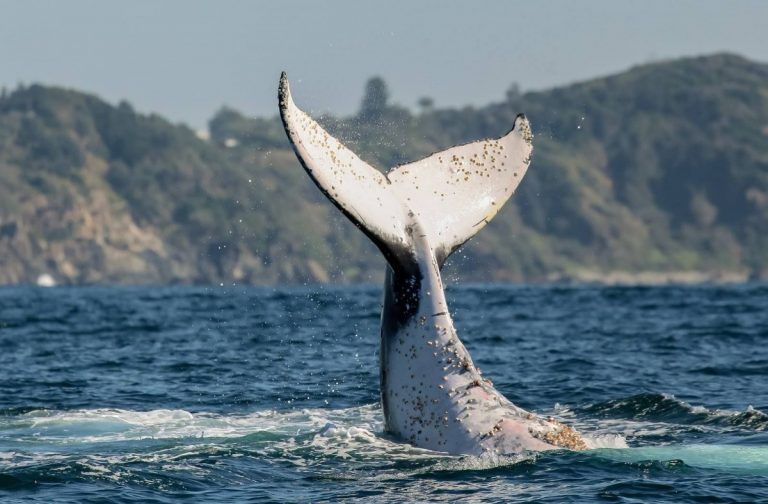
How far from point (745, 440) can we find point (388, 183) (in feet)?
17.5

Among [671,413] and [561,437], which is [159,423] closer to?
[561,437]

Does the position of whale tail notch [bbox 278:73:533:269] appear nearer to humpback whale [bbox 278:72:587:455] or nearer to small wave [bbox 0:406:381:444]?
humpback whale [bbox 278:72:587:455]

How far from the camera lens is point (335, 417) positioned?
17.7 m

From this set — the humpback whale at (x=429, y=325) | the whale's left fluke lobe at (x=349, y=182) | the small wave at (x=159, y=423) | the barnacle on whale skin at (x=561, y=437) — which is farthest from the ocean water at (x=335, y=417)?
the whale's left fluke lobe at (x=349, y=182)

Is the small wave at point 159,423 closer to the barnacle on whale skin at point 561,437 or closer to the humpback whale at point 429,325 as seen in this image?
the humpback whale at point 429,325

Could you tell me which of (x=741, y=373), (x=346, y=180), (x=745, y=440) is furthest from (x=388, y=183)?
(x=741, y=373)

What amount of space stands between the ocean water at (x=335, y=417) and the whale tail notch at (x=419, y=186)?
2.26m

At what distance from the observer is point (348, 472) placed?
44.9ft

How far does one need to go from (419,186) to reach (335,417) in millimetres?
4901

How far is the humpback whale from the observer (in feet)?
43.6

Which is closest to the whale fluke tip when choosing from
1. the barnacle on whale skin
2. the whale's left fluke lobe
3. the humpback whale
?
the whale's left fluke lobe

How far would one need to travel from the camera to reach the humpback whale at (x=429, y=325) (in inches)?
523

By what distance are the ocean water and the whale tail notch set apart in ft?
7.40

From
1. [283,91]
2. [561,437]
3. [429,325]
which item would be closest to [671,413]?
[561,437]
